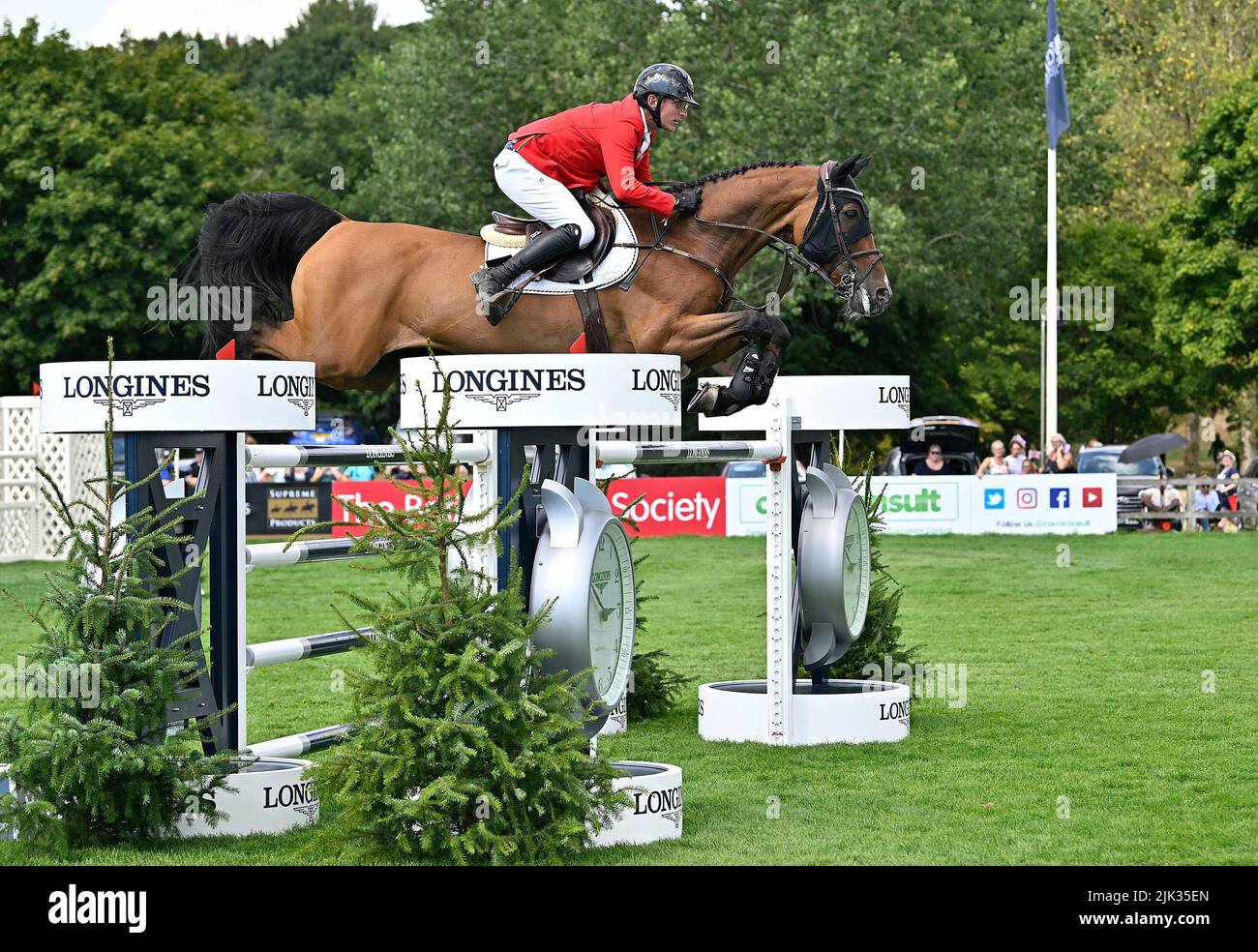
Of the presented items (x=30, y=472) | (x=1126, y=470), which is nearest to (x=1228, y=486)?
(x=1126, y=470)

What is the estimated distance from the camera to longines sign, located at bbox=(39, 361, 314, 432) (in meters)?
5.70

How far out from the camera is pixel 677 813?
6.19 metres

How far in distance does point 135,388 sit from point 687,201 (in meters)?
3.76

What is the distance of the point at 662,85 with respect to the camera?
832 cm

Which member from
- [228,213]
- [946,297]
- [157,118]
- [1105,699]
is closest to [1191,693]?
[1105,699]

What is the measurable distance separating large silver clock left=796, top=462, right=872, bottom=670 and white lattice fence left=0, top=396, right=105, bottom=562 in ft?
46.3

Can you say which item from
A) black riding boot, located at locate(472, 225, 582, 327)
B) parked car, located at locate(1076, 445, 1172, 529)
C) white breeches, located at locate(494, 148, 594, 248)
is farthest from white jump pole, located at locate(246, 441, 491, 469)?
parked car, located at locate(1076, 445, 1172, 529)

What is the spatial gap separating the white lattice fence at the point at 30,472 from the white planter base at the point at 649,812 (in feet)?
52.6

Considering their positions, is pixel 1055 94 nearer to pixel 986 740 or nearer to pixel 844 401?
pixel 844 401

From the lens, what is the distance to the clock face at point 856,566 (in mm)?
8828

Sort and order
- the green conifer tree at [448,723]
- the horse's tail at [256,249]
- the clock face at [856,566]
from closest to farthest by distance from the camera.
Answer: the green conifer tree at [448,723]
the horse's tail at [256,249]
the clock face at [856,566]

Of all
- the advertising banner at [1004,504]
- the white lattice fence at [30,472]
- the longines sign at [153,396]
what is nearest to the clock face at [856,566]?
the longines sign at [153,396]

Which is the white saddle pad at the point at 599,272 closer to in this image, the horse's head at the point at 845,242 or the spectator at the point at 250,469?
the horse's head at the point at 845,242
